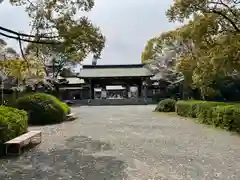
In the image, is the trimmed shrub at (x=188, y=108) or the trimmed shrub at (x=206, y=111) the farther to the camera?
the trimmed shrub at (x=188, y=108)

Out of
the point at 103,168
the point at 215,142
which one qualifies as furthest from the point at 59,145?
the point at 215,142

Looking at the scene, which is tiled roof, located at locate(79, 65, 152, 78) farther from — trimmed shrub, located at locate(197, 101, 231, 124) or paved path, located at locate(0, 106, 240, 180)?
paved path, located at locate(0, 106, 240, 180)

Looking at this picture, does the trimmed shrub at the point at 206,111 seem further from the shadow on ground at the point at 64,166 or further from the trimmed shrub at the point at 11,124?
the trimmed shrub at the point at 11,124

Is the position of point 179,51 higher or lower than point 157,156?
higher

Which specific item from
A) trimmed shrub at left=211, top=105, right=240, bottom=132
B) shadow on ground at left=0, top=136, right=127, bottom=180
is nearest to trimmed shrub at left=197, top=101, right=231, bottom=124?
trimmed shrub at left=211, top=105, right=240, bottom=132

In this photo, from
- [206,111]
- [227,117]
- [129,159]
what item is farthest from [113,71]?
[129,159]

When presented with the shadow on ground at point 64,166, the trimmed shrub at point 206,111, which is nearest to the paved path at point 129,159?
the shadow on ground at point 64,166

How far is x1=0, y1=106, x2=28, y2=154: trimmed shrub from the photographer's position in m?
6.63

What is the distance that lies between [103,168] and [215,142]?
4.11 metres

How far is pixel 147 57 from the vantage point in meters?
40.8

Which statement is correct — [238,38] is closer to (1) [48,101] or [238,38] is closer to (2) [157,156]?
(2) [157,156]

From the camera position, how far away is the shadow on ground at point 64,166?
492cm

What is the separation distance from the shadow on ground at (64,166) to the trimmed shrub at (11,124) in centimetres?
63

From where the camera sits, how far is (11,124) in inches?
284
